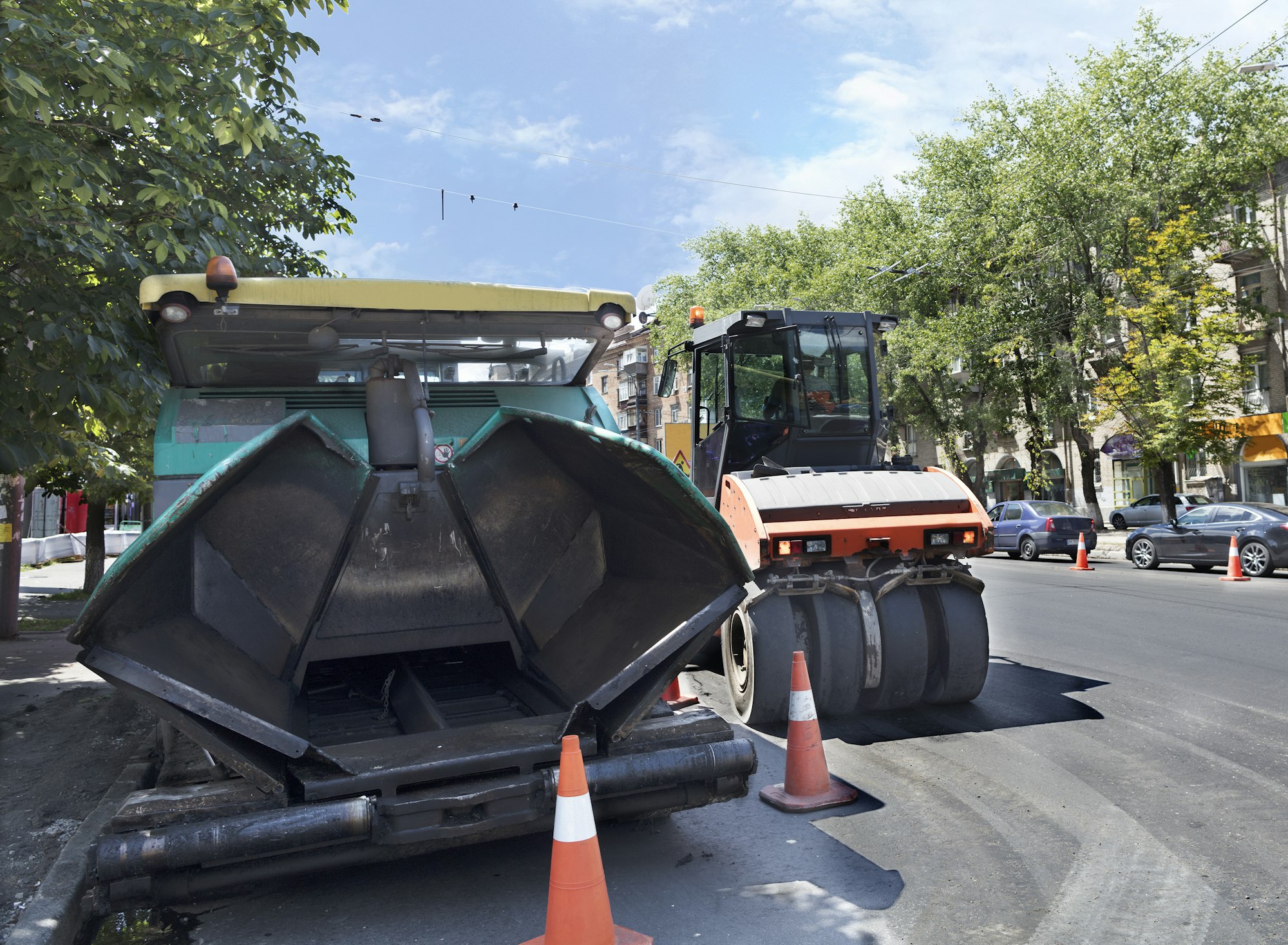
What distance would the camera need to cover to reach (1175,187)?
27453 millimetres

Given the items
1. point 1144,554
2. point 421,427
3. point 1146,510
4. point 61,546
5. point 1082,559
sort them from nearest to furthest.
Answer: point 421,427
point 1144,554
point 1082,559
point 1146,510
point 61,546

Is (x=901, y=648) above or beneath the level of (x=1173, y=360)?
beneath

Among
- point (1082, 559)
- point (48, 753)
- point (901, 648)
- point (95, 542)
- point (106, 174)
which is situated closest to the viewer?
point (106, 174)

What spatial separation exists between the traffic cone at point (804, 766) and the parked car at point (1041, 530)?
19692 millimetres

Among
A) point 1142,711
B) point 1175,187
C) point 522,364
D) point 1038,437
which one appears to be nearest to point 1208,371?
point 1175,187

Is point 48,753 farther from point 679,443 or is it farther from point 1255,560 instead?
point 1255,560

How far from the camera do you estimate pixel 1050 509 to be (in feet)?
80.1

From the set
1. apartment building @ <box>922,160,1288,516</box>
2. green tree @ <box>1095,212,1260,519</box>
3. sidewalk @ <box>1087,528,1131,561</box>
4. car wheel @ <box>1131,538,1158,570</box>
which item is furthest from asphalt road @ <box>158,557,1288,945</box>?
apartment building @ <box>922,160,1288,516</box>

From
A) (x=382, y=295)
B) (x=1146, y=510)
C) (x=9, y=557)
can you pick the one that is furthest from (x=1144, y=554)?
(x=9, y=557)

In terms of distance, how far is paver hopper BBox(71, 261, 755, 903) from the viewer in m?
3.61

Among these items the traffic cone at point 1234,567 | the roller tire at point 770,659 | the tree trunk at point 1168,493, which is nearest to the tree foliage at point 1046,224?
the tree trunk at point 1168,493

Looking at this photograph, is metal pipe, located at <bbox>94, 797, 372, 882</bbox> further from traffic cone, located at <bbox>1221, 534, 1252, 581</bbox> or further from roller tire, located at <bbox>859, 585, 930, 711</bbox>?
traffic cone, located at <bbox>1221, 534, 1252, 581</bbox>

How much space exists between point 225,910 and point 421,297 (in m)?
2.81

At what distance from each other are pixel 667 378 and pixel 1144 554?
15.4 m
